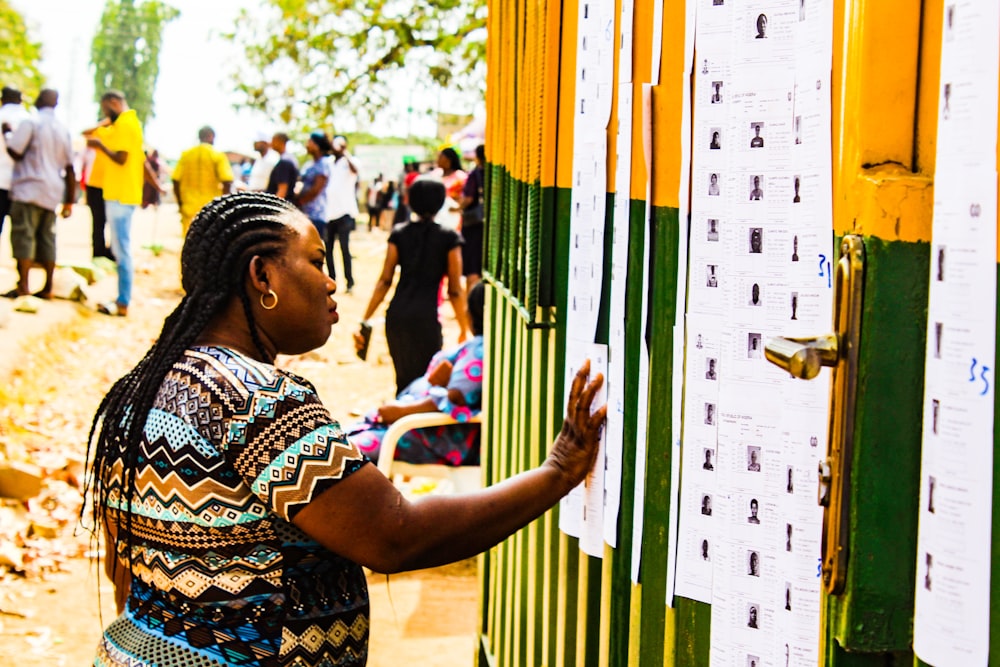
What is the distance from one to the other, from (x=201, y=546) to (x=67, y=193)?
11187 millimetres

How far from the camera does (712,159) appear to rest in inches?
74.9

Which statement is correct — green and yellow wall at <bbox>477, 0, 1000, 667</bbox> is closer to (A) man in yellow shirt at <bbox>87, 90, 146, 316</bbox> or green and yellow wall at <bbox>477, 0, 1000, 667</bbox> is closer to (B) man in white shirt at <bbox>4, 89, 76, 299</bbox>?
(B) man in white shirt at <bbox>4, 89, 76, 299</bbox>

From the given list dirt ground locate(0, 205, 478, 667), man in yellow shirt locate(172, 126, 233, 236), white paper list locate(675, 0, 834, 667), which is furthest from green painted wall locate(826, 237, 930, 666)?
man in yellow shirt locate(172, 126, 233, 236)

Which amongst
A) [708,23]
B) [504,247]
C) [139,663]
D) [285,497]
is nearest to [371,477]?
[285,497]

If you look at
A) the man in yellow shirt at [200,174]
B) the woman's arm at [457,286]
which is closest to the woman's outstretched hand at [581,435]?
the woman's arm at [457,286]

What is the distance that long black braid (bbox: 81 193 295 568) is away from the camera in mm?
2385

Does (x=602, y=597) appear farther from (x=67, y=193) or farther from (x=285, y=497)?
(x=67, y=193)

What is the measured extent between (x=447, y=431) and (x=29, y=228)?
7100 millimetres

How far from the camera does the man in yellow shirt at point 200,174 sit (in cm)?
1421

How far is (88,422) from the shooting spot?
359 inches

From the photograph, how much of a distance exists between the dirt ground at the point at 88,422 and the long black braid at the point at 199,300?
639mm

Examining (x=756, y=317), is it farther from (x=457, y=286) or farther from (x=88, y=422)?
(x=88, y=422)

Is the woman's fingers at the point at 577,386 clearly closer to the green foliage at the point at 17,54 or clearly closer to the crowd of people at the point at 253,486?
the crowd of people at the point at 253,486

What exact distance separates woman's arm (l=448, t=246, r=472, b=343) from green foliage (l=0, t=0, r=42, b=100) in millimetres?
24633
